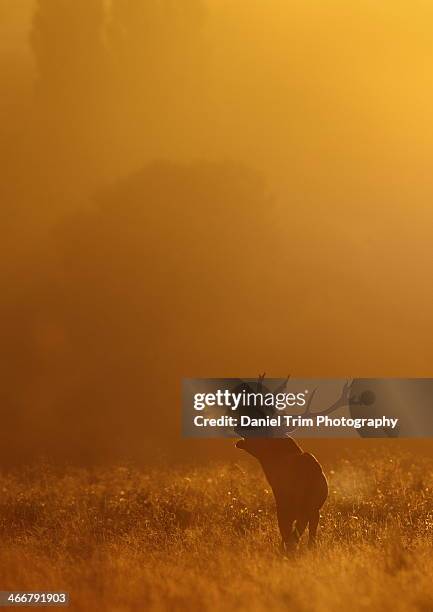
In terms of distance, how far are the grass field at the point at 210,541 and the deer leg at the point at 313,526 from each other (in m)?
0.07

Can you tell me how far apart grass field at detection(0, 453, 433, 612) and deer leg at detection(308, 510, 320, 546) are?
0.24 ft

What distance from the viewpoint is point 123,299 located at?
872cm

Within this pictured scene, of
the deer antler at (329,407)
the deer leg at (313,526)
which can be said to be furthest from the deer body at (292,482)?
the deer antler at (329,407)

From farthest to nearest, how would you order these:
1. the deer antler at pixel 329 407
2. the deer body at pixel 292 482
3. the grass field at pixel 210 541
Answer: the deer antler at pixel 329 407, the deer body at pixel 292 482, the grass field at pixel 210 541

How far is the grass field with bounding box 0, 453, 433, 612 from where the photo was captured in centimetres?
581

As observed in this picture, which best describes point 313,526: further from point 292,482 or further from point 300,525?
point 292,482

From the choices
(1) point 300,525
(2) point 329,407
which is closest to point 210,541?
(1) point 300,525

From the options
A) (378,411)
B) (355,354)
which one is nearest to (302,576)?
(378,411)

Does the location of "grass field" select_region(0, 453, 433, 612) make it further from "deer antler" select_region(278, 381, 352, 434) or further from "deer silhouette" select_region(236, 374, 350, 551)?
"deer antler" select_region(278, 381, 352, 434)

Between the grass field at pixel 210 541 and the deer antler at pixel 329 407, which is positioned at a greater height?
the deer antler at pixel 329 407

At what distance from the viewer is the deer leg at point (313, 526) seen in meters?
6.36

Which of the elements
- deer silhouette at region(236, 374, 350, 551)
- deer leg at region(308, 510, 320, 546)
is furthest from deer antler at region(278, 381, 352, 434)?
deer leg at region(308, 510, 320, 546)

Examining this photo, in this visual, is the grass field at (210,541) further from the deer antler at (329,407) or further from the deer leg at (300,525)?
the deer antler at (329,407)

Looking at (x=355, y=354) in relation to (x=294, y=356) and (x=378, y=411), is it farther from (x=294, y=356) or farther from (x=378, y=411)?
(x=378, y=411)
